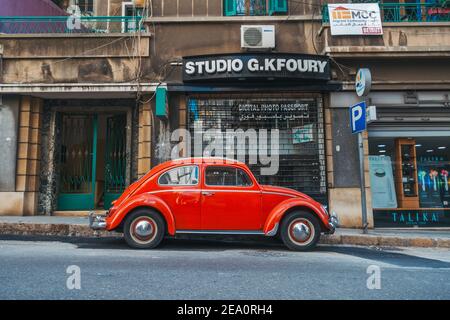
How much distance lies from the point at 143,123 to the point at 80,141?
2.41 meters

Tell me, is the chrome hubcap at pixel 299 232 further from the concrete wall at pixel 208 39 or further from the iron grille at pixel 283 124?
the concrete wall at pixel 208 39

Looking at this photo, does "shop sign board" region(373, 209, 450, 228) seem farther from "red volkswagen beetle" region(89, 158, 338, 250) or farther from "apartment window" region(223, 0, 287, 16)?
"apartment window" region(223, 0, 287, 16)

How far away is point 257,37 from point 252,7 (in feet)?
4.55

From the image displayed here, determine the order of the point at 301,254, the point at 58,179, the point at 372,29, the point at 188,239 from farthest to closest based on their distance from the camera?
the point at 58,179
the point at 372,29
the point at 188,239
the point at 301,254

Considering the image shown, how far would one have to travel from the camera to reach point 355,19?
33.2ft

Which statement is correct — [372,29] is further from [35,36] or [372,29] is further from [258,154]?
[35,36]

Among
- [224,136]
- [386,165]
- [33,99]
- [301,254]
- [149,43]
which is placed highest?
[149,43]

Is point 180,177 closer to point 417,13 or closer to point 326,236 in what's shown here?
point 326,236

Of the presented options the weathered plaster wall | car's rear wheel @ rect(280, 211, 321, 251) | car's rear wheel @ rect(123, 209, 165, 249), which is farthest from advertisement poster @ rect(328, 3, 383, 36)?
the weathered plaster wall

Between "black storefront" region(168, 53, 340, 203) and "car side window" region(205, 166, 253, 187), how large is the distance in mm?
3425

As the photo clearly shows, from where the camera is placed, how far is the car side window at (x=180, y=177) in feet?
22.1

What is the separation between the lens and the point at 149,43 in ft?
34.4

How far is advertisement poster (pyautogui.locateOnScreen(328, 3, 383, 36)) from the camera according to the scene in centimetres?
1004

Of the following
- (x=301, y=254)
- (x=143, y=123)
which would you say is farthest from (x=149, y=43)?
(x=301, y=254)
